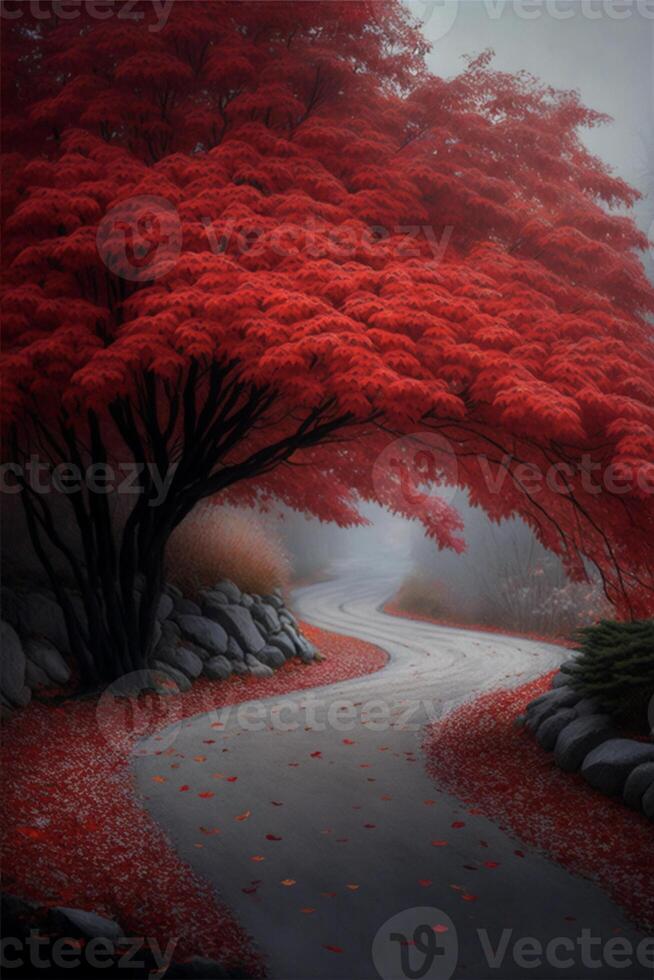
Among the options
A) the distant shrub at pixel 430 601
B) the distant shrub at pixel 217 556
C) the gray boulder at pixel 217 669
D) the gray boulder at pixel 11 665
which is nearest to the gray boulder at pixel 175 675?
the gray boulder at pixel 217 669

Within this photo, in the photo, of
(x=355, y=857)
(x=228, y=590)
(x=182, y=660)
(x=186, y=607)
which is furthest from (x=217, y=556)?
(x=355, y=857)

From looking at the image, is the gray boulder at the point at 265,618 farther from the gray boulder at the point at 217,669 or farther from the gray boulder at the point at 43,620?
the gray boulder at the point at 43,620

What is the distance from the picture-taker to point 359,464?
1148 centimetres

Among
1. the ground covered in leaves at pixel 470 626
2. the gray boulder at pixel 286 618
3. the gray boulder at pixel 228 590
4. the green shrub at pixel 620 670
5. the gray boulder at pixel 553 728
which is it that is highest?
the green shrub at pixel 620 670

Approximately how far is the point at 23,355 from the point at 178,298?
1452 mm

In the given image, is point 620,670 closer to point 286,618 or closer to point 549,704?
point 549,704

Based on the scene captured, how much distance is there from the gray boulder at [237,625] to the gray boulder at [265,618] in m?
0.63

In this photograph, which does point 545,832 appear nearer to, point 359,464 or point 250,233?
point 250,233

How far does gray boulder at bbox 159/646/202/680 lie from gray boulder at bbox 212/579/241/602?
2.19 m

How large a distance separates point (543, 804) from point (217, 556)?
8444 millimetres

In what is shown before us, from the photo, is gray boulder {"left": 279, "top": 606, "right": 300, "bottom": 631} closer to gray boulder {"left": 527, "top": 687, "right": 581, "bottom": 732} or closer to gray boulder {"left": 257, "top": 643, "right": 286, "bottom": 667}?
gray boulder {"left": 257, "top": 643, "right": 286, "bottom": 667}

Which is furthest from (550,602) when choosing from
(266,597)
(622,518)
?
(622,518)

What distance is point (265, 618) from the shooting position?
13195mm

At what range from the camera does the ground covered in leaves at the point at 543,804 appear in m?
5.24
